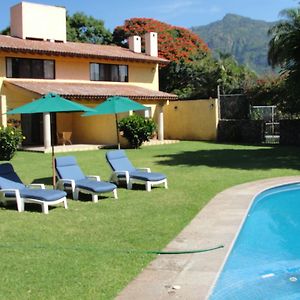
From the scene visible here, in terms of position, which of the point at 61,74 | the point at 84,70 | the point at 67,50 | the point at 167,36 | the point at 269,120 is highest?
the point at 167,36

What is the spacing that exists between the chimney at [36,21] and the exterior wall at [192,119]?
9291mm

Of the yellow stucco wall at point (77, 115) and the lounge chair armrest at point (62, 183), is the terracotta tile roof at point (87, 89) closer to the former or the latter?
the yellow stucco wall at point (77, 115)

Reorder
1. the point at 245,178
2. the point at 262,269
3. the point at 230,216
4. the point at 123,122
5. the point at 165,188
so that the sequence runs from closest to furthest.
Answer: the point at 262,269 → the point at 230,216 → the point at 165,188 → the point at 245,178 → the point at 123,122

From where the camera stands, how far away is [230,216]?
30.6ft

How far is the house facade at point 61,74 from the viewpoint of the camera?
2739 cm

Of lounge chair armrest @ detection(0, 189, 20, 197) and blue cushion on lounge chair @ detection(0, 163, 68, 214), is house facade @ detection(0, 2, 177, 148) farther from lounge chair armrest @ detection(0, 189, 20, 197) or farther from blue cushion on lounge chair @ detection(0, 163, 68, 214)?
lounge chair armrest @ detection(0, 189, 20, 197)

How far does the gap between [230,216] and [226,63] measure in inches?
1491

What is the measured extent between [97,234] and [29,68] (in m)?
22.2

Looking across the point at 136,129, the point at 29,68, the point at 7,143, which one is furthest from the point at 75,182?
the point at 29,68

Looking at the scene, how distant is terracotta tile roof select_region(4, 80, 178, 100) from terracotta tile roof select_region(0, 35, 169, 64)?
183cm

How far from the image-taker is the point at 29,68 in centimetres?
2848

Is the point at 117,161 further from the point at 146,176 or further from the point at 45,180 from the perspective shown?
the point at 45,180

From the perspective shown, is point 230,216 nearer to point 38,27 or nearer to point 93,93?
point 93,93

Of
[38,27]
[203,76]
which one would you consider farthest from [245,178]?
[203,76]
